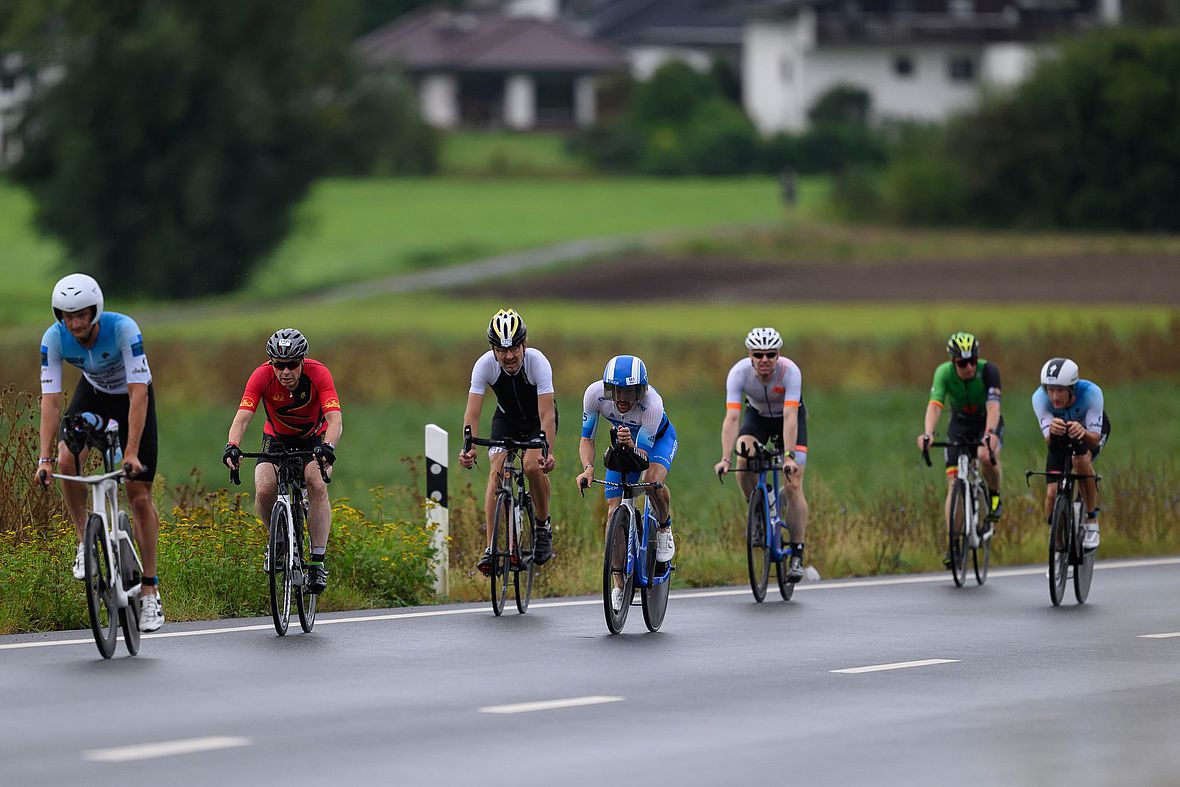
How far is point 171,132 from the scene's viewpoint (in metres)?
68.4

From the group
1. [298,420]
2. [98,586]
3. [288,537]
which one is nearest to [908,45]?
[298,420]

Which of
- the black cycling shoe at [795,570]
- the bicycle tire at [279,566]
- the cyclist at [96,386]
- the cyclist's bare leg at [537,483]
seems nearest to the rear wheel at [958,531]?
the black cycling shoe at [795,570]

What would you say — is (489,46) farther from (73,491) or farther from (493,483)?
(73,491)

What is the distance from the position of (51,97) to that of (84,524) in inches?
2236

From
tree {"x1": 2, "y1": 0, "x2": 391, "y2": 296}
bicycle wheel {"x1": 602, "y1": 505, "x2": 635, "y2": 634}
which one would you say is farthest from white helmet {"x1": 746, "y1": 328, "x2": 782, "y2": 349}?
tree {"x1": 2, "y1": 0, "x2": 391, "y2": 296}

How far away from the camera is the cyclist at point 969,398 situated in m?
18.2

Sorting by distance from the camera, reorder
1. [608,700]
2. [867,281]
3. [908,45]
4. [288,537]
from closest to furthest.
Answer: [608,700]
[288,537]
[867,281]
[908,45]

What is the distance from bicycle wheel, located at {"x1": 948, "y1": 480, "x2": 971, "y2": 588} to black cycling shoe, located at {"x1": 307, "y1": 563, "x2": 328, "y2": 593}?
5824 mm

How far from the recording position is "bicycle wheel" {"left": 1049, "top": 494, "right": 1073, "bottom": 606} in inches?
638

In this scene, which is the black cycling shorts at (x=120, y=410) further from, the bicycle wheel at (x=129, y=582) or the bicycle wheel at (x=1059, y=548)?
the bicycle wheel at (x=1059, y=548)

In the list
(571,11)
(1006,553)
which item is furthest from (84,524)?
(571,11)

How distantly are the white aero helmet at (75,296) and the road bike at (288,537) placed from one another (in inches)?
53.1

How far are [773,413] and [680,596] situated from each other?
150 cm

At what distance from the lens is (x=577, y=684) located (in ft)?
38.5
